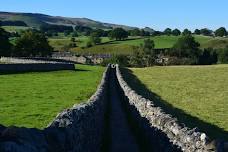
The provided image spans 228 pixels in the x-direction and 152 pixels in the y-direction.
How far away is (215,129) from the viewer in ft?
85.2

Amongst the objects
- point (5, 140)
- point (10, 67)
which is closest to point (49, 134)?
point (5, 140)

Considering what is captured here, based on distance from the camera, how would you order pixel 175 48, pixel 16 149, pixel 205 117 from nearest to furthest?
pixel 16 149 < pixel 205 117 < pixel 175 48

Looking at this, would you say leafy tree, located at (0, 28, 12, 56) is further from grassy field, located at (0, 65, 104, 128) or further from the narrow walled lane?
the narrow walled lane

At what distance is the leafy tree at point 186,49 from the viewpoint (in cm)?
17155

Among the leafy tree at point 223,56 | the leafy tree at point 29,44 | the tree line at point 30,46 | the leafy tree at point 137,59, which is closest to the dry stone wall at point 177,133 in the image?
the tree line at point 30,46

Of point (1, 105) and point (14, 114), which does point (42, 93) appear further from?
point (14, 114)

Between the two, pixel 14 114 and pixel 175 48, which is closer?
pixel 14 114

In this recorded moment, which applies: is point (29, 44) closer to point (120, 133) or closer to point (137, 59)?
point (137, 59)

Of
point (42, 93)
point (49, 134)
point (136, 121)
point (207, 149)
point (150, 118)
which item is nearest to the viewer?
point (49, 134)

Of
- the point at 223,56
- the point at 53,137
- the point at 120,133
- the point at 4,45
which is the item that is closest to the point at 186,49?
the point at 223,56

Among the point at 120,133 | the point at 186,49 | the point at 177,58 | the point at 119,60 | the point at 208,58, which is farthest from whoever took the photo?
the point at 186,49

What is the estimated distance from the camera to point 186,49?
585 ft

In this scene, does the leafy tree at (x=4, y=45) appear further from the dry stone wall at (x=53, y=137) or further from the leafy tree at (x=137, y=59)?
the dry stone wall at (x=53, y=137)

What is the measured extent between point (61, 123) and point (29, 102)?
24033 mm
